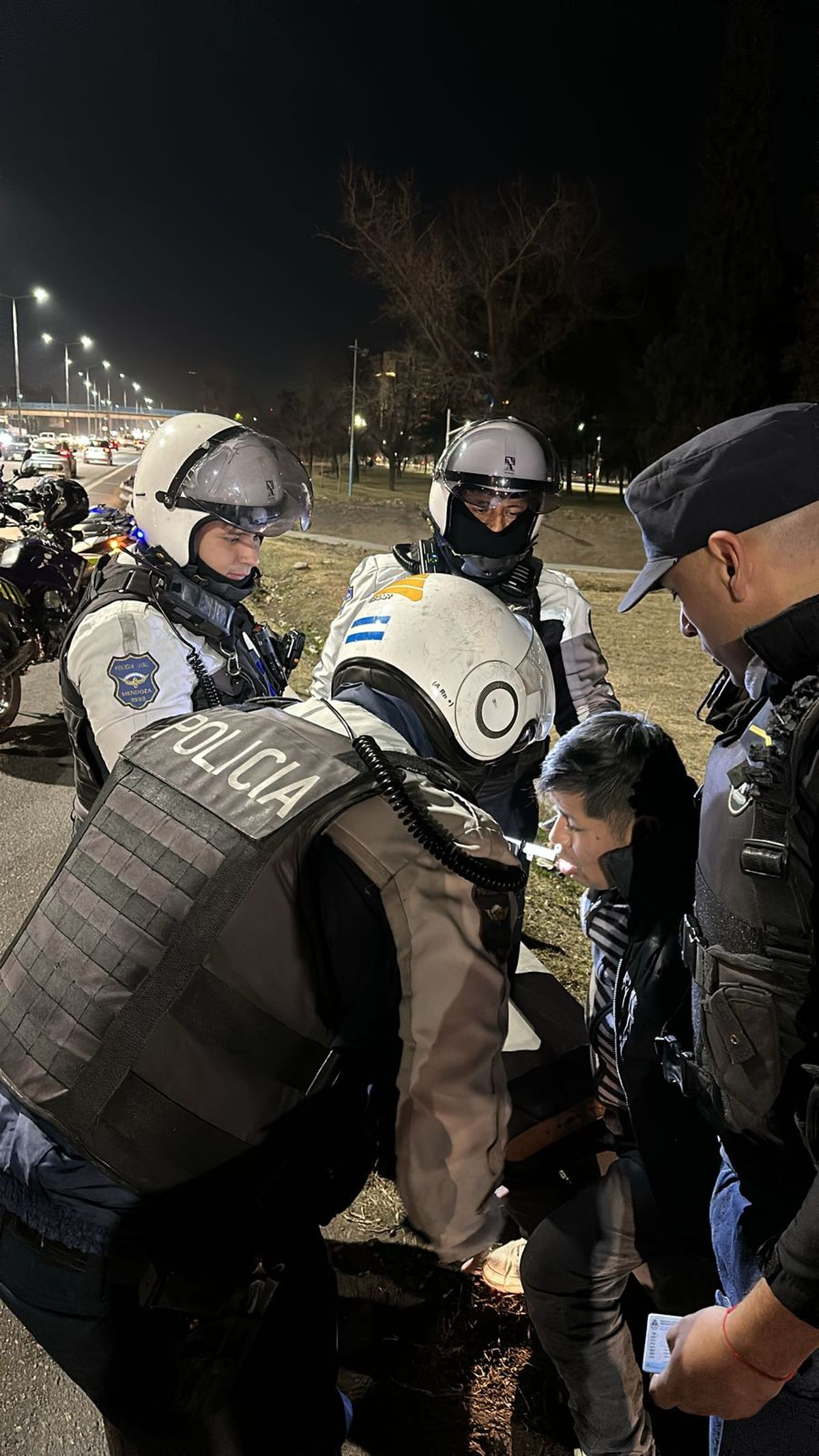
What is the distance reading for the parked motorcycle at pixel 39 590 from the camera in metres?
7.11

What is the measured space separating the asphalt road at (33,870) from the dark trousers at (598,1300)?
1.12 meters

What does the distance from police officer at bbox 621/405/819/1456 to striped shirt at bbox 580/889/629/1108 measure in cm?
45

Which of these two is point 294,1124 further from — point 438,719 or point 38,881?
point 38,881

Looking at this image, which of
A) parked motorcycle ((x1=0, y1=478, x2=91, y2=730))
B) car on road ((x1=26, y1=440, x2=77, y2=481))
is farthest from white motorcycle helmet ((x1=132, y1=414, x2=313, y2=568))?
car on road ((x1=26, y1=440, x2=77, y2=481))

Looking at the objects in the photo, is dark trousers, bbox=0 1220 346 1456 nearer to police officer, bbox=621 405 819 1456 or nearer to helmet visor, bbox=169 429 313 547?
police officer, bbox=621 405 819 1456

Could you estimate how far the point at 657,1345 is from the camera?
5.54 ft

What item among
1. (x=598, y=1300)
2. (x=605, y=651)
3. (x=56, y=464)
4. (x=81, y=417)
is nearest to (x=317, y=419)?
(x=56, y=464)

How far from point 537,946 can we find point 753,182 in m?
34.1

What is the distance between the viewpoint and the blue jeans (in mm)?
1509

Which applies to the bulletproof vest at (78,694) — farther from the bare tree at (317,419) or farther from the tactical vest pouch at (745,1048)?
the bare tree at (317,419)

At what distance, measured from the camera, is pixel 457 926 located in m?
1.34

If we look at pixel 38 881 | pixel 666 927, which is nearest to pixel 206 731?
pixel 666 927

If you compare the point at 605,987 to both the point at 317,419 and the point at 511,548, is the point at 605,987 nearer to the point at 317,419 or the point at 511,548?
the point at 511,548

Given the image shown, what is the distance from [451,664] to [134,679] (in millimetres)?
1501
